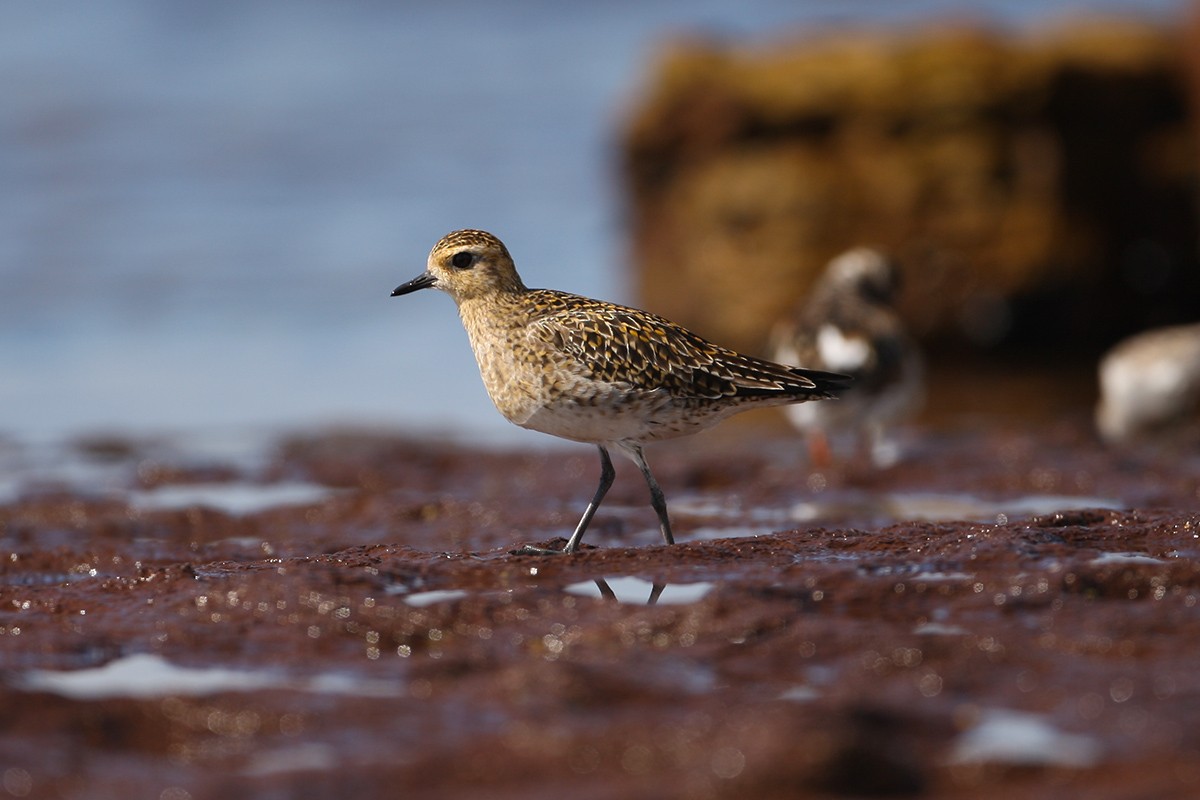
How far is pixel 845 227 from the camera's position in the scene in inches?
625

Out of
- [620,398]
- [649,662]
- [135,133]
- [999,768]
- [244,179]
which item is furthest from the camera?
[135,133]

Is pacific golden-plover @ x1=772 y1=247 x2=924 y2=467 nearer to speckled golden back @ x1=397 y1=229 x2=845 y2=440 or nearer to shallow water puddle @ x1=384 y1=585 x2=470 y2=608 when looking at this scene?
speckled golden back @ x1=397 y1=229 x2=845 y2=440

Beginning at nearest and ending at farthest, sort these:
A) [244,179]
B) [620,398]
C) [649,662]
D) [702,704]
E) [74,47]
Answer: [702,704] → [649,662] → [620,398] → [244,179] → [74,47]

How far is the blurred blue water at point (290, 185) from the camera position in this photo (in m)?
14.7

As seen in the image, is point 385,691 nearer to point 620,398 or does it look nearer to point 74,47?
point 620,398

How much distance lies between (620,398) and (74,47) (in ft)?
86.8

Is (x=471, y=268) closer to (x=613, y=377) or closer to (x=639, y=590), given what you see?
(x=613, y=377)

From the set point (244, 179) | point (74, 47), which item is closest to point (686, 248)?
point (244, 179)

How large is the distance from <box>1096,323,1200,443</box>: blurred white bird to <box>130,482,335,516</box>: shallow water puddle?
570 centimetres

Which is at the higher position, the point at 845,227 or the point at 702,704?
the point at 845,227

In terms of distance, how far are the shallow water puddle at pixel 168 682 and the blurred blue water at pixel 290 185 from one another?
8.01 metres

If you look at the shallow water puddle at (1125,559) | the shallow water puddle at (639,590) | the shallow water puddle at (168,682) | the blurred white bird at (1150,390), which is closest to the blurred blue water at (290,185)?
the blurred white bird at (1150,390)

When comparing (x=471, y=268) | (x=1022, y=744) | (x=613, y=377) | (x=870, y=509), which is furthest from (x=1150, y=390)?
(x=1022, y=744)

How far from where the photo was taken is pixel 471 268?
23.2ft
